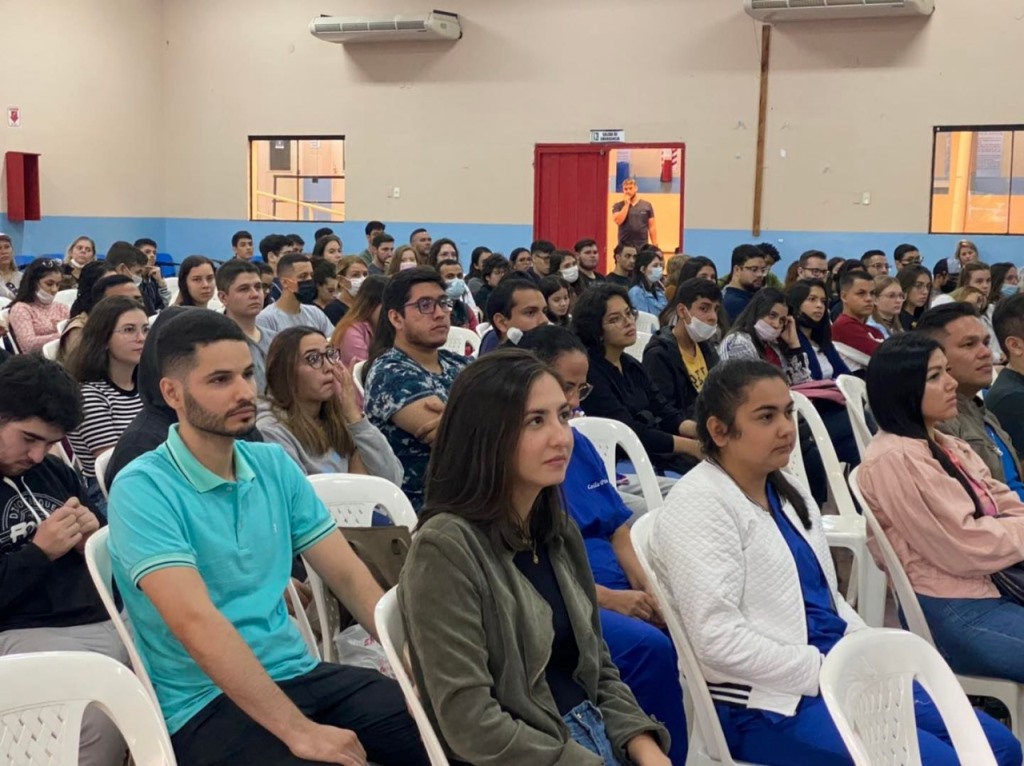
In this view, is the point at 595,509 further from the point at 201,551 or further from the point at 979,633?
the point at 201,551

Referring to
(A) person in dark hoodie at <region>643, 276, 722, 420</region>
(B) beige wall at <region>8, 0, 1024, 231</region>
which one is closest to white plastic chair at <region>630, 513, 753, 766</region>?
(A) person in dark hoodie at <region>643, 276, 722, 420</region>

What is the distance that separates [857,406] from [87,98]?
35.8 ft

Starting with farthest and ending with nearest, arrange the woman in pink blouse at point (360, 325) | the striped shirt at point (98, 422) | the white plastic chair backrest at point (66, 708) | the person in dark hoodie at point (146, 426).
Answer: the woman in pink blouse at point (360, 325) < the striped shirt at point (98, 422) < the person in dark hoodie at point (146, 426) < the white plastic chair backrest at point (66, 708)

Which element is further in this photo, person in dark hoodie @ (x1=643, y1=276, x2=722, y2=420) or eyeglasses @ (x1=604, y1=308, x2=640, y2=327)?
person in dark hoodie @ (x1=643, y1=276, x2=722, y2=420)

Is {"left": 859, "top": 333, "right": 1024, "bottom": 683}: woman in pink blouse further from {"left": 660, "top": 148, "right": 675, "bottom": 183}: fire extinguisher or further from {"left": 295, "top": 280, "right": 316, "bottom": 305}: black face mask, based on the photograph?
{"left": 660, "top": 148, "right": 675, "bottom": 183}: fire extinguisher

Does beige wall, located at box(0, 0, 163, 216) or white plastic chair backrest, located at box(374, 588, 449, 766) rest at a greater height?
beige wall, located at box(0, 0, 163, 216)

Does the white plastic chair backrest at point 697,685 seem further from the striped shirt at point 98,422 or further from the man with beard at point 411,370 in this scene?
the striped shirt at point 98,422

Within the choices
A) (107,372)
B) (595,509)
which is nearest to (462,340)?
(107,372)

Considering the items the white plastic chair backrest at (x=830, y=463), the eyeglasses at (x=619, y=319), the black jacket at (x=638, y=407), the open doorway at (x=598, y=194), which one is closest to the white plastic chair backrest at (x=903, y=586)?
the white plastic chair backrest at (x=830, y=463)

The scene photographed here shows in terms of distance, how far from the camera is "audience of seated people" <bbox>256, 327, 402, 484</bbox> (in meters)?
3.18

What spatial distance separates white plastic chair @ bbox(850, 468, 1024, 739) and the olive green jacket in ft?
3.80

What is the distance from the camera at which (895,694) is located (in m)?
2.01

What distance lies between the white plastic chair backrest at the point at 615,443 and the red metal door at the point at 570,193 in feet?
29.7

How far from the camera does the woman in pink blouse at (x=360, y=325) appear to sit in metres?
5.28
